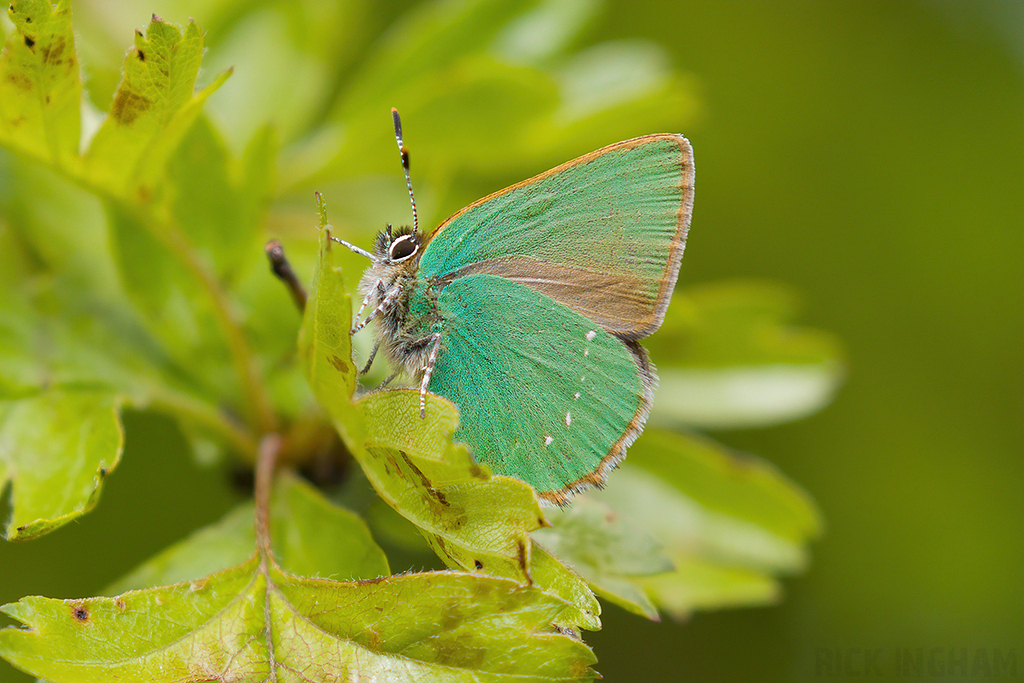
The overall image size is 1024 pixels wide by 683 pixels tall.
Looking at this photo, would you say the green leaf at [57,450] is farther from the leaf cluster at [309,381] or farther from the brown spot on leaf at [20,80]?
the brown spot on leaf at [20,80]

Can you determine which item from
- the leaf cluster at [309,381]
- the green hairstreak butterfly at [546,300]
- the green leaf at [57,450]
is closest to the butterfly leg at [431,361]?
the green hairstreak butterfly at [546,300]

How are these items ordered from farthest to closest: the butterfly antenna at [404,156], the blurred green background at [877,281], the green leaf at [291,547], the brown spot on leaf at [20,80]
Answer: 1. the blurred green background at [877,281]
2. the butterfly antenna at [404,156]
3. the green leaf at [291,547]
4. the brown spot on leaf at [20,80]

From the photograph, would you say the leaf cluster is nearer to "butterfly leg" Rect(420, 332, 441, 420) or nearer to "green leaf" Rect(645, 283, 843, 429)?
"green leaf" Rect(645, 283, 843, 429)

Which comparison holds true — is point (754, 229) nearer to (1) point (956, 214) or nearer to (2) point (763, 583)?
(1) point (956, 214)

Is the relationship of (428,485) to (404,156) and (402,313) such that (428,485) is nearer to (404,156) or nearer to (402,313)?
(402,313)

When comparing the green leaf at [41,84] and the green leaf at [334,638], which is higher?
the green leaf at [41,84]
